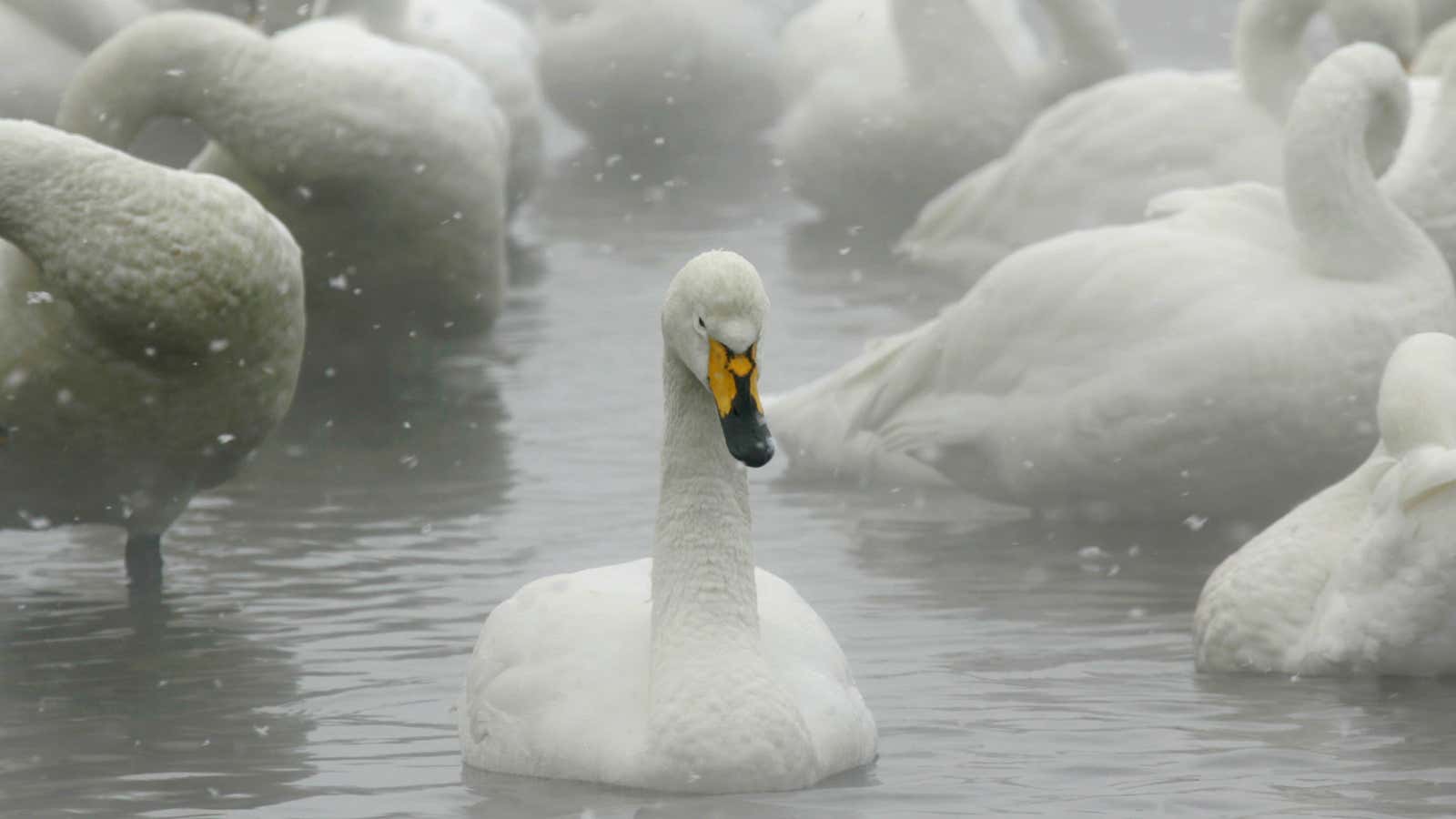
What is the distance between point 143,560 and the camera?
7.96 metres

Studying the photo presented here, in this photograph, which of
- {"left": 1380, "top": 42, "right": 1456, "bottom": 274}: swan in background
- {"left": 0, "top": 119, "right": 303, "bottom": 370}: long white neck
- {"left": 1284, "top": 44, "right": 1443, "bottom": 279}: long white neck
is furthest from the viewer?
{"left": 1380, "top": 42, "right": 1456, "bottom": 274}: swan in background

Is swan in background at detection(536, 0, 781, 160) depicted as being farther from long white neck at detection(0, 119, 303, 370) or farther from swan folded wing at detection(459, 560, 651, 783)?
swan folded wing at detection(459, 560, 651, 783)

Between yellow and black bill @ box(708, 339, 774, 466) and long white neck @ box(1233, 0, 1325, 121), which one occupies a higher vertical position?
long white neck @ box(1233, 0, 1325, 121)

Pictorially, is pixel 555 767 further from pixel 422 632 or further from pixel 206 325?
pixel 206 325

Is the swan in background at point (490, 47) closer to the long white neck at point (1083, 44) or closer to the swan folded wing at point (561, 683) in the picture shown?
the long white neck at point (1083, 44)

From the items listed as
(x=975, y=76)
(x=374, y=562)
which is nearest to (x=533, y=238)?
(x=975, y=76)

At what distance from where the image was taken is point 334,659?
23.2 feet

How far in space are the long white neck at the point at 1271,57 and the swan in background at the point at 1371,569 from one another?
168 inches

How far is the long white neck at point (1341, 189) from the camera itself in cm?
823

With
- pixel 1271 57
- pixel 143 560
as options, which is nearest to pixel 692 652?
pixel 143 560

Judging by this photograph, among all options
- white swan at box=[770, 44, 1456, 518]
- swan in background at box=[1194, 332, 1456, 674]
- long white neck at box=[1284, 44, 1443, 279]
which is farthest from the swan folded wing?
long white neck at box=[1284, 44, 1443, 279]

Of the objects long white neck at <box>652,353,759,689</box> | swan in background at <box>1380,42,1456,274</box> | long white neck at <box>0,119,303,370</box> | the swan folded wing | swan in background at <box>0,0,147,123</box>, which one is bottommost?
the swan folded wing

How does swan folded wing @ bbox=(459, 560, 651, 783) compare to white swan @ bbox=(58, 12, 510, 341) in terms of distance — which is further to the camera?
white swan @ bbox=(58, 12, 510, 341)

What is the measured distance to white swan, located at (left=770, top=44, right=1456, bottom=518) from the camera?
8023mm
